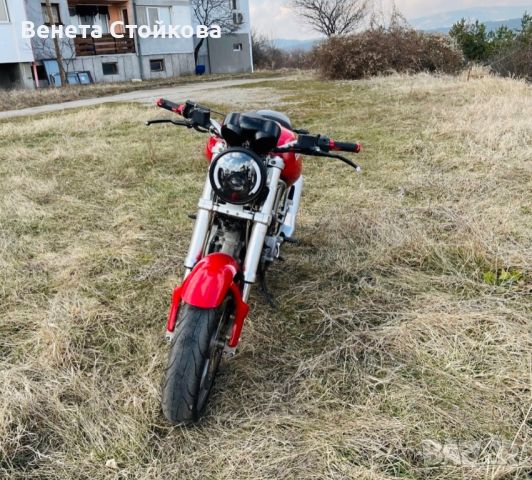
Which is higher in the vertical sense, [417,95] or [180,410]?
[417,95]

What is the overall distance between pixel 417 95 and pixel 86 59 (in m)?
17.6

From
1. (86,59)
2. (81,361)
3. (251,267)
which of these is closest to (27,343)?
(81,361)

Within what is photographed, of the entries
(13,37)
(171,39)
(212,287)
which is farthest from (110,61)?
(212,287)

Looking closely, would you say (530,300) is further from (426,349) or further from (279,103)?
(279,103)

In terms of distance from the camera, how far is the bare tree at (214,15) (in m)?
28.4

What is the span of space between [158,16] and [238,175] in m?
26.6

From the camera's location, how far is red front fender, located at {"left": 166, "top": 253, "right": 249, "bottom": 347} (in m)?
Answer: 1.67

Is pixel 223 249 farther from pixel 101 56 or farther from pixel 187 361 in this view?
pixel 101 56

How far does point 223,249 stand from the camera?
199 centimetres

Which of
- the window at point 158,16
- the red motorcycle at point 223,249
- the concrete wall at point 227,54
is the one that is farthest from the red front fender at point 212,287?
the concrete wall at point 227,54

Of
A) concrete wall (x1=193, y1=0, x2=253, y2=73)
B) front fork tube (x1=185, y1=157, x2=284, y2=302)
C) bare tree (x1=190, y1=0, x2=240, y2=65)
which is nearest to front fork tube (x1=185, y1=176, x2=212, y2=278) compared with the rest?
front fork tube (x1=185, y1=157, x2=284, y2=302)

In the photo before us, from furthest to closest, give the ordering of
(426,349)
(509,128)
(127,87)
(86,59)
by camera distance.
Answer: (86,59), (127,87), (509,128), (426,349)

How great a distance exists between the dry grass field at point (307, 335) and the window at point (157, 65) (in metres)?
22.3

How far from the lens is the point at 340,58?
16.1 m
